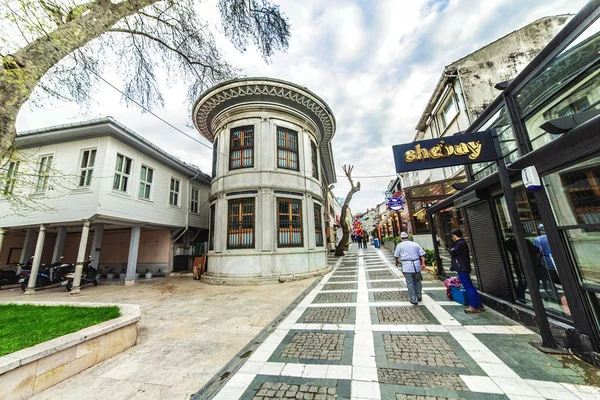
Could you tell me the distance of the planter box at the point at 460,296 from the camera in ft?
16.5

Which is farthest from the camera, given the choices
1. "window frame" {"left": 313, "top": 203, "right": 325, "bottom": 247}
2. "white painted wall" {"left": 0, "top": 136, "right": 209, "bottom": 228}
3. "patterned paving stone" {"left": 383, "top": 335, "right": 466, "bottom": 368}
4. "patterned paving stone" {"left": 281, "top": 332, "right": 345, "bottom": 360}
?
"window frame" {"left": 313, "top": 203, "right": 325, "bottom": 247}

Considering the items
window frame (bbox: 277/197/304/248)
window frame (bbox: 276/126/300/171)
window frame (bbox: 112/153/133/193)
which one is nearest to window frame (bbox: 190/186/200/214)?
window frame (bbox: 112/153/133/193)

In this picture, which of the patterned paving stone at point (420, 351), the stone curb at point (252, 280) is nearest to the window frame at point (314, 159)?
the stone curb at point (252, 280)

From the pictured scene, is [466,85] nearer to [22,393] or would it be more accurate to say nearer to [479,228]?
[479,228]

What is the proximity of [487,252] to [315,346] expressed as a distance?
14.4 feet

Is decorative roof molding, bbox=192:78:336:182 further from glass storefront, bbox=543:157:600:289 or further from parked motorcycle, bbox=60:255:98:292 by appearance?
glass storefront, bbox=543:157:600:289

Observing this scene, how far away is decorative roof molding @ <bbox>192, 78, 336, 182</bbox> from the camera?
1024 cm

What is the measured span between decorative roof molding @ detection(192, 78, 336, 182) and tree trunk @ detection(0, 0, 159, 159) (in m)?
6.05

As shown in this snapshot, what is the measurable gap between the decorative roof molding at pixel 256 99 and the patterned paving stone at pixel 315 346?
10.2 metres

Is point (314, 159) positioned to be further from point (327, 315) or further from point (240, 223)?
point (327, 315)

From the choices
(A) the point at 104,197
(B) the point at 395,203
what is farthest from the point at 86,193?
(B) the point at 395,203

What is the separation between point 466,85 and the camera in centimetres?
1005

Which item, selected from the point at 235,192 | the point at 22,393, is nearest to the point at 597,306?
the point at 22,393

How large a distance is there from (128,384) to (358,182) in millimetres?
16527
